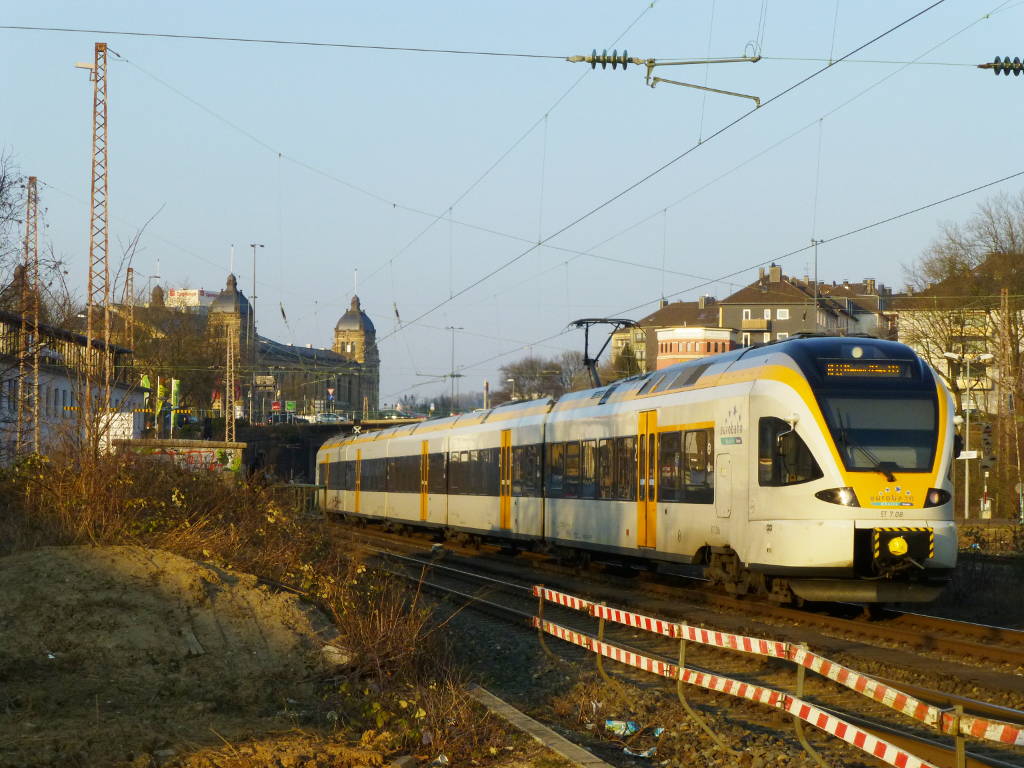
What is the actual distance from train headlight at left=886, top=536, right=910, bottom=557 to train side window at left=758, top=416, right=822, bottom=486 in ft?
3.49

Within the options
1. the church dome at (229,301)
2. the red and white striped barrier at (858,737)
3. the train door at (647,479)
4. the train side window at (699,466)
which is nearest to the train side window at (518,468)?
the train door at (647,479)

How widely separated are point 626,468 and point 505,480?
713 centimetres

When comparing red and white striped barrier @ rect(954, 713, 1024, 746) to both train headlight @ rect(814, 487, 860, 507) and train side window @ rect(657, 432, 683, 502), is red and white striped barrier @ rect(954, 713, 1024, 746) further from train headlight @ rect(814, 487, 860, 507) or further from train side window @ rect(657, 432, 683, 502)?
train side window @ rect(657, 432, 683, 502)

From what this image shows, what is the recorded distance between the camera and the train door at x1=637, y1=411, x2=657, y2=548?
1831cm

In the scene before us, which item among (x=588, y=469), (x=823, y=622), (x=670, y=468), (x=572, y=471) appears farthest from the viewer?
(x=572, y=471)

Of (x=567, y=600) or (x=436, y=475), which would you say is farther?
(x=436, y=475)

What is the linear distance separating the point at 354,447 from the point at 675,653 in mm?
30124

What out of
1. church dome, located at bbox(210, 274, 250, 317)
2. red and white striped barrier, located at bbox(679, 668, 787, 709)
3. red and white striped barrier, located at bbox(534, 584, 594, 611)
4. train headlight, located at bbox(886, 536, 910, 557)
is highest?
church dome, located at bbox(210, 274, 250, 317)

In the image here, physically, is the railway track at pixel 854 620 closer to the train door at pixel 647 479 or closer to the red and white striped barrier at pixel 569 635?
the train door at pixel 647 479

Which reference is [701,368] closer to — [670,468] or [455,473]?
[670,468]

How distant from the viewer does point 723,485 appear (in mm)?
15773

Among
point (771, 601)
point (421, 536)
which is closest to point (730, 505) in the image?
point (771, 601)

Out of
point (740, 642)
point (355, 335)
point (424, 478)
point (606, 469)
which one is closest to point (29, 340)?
point (424, 478)

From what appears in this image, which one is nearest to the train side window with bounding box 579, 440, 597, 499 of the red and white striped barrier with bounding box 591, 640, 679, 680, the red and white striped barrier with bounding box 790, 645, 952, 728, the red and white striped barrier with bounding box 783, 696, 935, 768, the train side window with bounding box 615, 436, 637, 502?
the train side window with bounding box 615, 436, 637, 502
